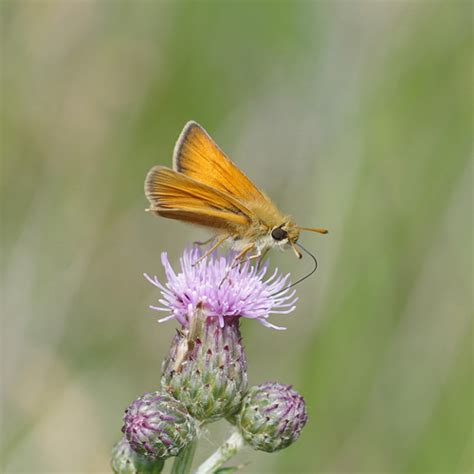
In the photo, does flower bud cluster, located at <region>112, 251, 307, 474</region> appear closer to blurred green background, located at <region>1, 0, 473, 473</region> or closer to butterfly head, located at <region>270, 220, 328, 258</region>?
butterfly head, located at <region>270, 220, 328, 258</region>

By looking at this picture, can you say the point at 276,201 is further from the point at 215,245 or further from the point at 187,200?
the point at 187,200

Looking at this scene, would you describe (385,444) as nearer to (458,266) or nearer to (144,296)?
(458,266)

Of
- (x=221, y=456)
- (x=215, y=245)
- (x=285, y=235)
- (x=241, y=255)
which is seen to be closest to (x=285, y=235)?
(x=285, y=235)

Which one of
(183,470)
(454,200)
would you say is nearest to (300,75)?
(454,200)

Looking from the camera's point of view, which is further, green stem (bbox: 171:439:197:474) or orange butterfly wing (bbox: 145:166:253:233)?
orange butterfly wing (bbox: 145:166:253:233)

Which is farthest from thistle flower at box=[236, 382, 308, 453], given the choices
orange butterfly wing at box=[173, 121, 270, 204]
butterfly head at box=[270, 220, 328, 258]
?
orange butterfly wing at box=[173, 121, 270, 204]

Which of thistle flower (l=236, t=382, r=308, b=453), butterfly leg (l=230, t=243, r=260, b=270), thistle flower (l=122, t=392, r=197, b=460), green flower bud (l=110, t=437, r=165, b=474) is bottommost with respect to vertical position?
green flower bud (l=110, t=437, r=165, b=474)
